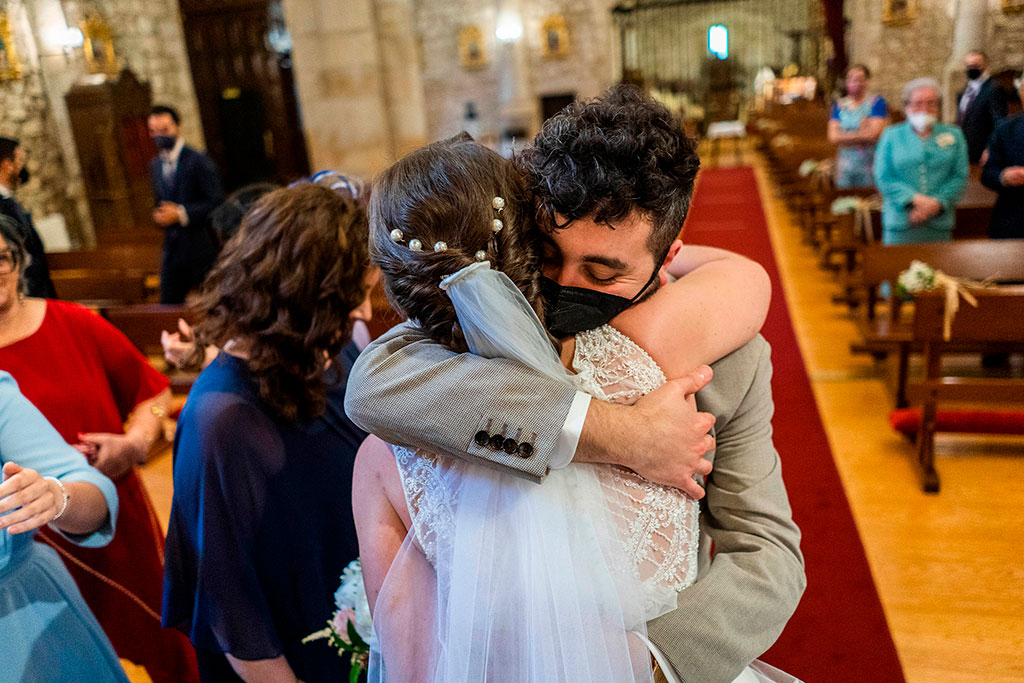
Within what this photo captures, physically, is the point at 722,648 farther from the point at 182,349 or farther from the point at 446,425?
the point at 182,349

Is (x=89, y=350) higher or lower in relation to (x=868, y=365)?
higher

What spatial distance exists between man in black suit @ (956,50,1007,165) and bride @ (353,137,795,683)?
1.83 meters

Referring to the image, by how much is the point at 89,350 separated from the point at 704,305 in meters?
1.68

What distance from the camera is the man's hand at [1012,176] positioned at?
2.69m

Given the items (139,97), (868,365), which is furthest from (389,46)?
(868,365)

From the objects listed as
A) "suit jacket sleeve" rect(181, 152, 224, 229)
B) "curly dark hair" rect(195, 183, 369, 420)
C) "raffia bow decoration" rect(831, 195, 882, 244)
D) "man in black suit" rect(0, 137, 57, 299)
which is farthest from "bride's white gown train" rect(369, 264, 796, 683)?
"raffia bow decoration" rect(831, 195, 882, 244)

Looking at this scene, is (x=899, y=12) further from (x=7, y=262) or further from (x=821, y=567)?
(x=7, y=262)

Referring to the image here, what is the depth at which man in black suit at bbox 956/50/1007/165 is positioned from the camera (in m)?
2.22

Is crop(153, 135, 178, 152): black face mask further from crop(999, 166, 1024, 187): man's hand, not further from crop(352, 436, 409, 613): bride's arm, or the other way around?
crop(999, 166, 1024, 187): man's hand

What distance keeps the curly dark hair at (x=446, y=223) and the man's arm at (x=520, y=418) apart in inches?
3.8

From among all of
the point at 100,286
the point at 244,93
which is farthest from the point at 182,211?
the point at 244,93

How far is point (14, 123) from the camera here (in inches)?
88.6

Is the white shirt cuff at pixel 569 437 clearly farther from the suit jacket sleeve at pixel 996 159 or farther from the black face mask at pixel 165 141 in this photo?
the black face mask at pixel 165 141

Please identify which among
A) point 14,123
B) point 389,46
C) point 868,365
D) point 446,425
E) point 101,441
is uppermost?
point 389,46
